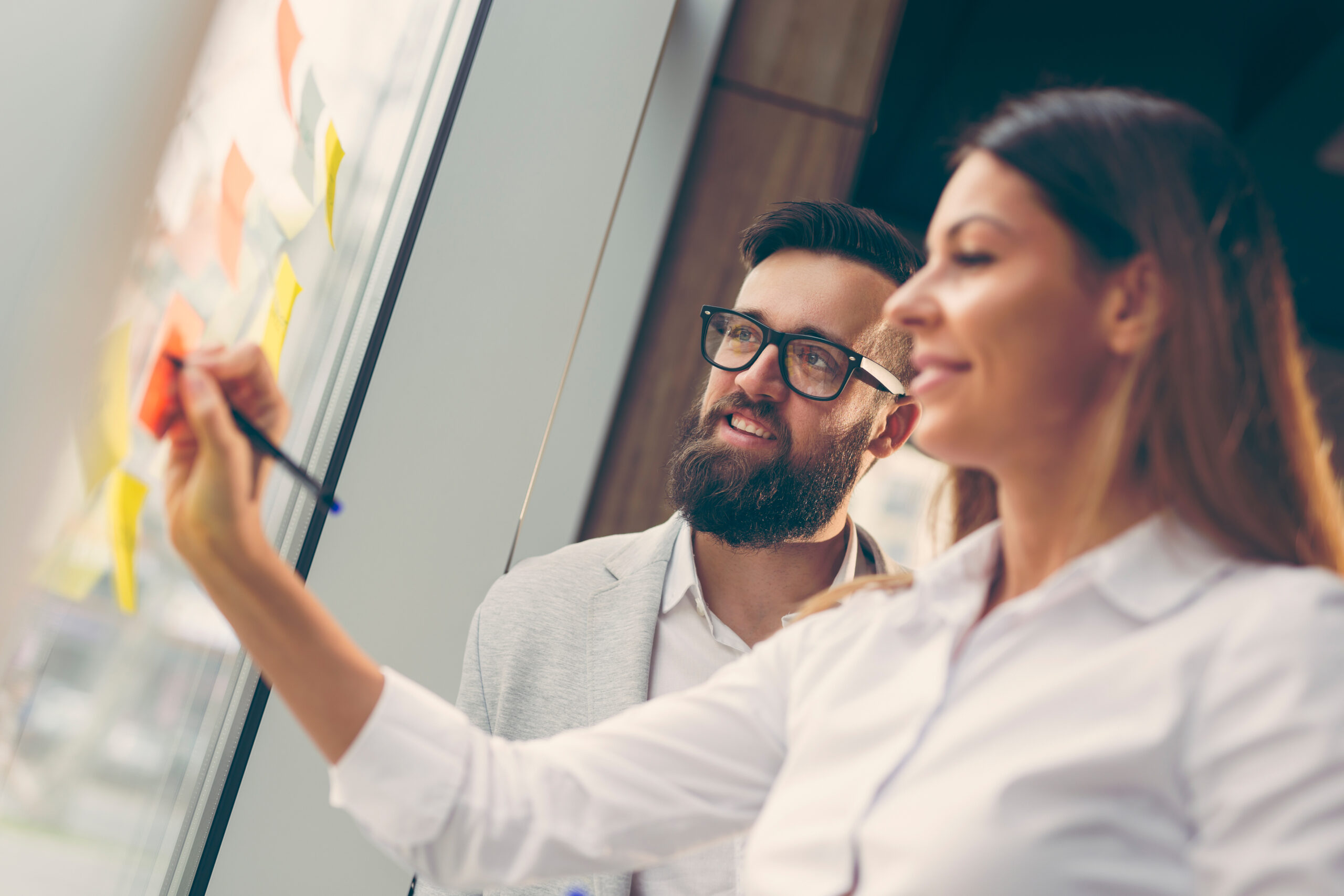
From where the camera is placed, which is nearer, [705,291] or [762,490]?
[762,490]

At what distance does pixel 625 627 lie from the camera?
1.40 meters

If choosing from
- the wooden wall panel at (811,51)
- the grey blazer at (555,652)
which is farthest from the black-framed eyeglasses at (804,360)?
the wooden wall panel at (811,51)

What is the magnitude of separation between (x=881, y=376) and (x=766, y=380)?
8.8 inches

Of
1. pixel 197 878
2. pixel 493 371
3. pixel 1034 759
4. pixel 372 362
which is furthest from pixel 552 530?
pixel 1034 759

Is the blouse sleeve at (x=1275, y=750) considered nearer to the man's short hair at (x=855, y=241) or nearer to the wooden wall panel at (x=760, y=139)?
the man's short hair at (x=855, y=241)

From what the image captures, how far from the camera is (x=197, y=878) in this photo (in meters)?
1.22

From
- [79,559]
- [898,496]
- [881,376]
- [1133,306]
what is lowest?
[79,559]

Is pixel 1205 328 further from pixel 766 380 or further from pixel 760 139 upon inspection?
pixel 760 139

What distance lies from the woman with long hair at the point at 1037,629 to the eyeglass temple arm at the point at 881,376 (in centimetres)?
71

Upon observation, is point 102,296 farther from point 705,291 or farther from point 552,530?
point 705,291

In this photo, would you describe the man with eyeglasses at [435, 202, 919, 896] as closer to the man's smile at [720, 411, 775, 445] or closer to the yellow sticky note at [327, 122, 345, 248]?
the man's smile at [720, 411, 775, 445]

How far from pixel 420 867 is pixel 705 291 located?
74.2 inches

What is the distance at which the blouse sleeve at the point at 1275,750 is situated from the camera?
0.55 m

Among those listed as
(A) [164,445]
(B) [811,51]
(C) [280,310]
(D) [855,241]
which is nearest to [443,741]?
(A) [164,445]
